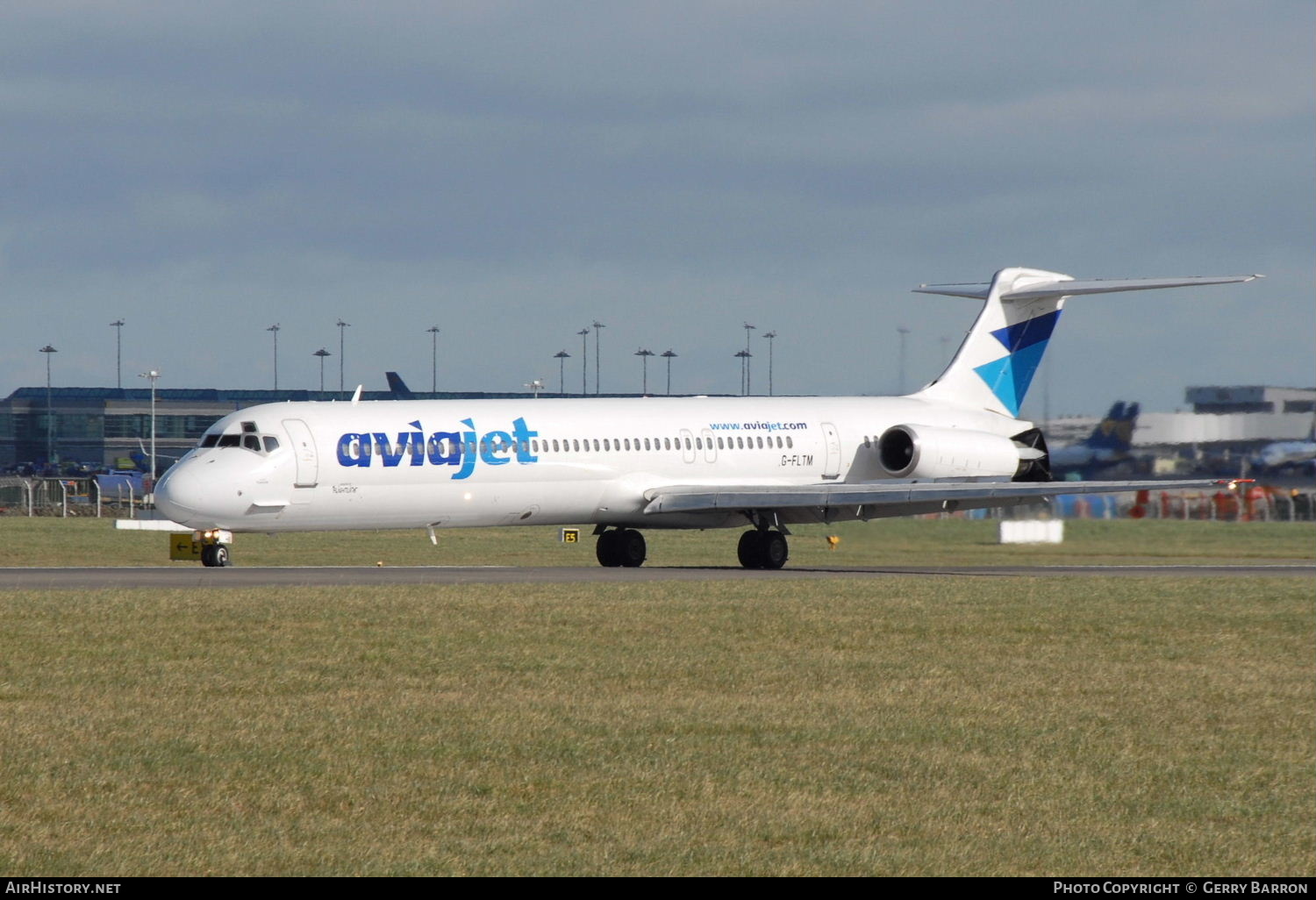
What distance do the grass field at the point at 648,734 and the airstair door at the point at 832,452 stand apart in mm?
13714

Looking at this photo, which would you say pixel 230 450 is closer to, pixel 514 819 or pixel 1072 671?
pixel 1072 671

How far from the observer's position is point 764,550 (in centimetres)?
3962

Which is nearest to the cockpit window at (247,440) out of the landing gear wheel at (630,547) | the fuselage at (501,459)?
the fuselage at (501,459)

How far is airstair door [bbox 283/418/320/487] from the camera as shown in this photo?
34.4 meters

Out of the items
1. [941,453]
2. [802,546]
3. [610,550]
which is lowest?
[802,546]

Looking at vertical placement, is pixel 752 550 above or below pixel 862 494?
below

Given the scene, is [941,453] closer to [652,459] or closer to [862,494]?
[862,494]

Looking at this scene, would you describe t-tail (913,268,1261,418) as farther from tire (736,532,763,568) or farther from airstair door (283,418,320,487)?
airstair door (283,418,320,487)

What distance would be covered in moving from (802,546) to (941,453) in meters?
9.27

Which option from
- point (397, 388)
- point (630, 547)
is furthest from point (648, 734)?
point (397, 388)

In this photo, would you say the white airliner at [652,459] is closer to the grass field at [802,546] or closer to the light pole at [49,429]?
the grass field at [802,546]

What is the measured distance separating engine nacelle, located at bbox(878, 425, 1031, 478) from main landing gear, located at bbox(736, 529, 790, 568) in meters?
3.95

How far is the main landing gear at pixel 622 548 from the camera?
134ft
